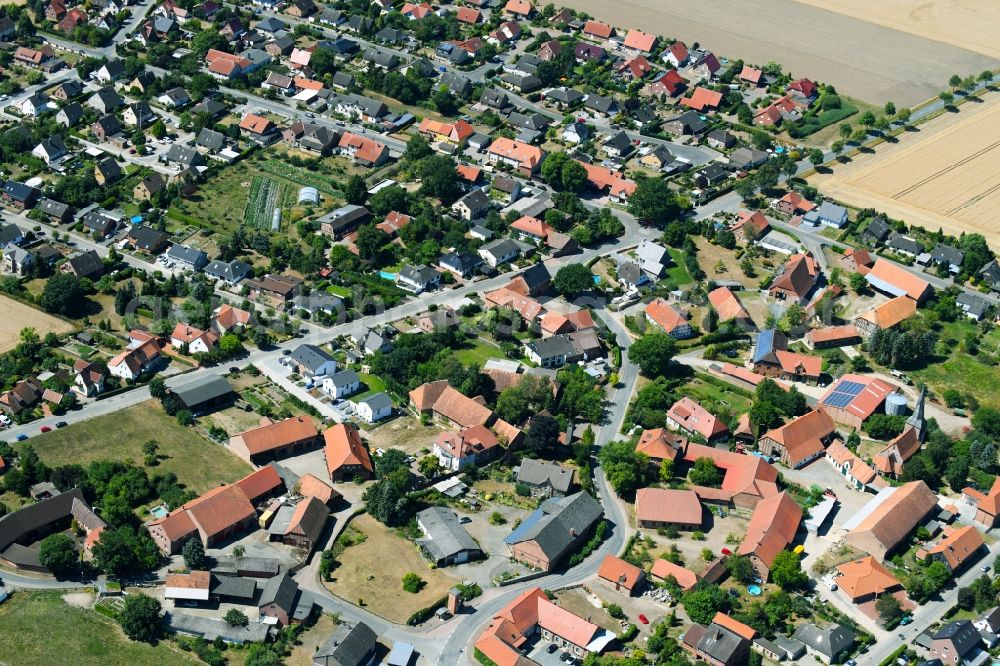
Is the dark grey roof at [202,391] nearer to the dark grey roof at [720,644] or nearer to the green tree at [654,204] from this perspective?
the dark grey roof at [720,644]

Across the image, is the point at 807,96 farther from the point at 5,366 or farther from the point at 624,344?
the point at 5,366

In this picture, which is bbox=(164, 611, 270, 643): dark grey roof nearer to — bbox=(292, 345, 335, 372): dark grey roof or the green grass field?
bbox=(292, 345, 335, 372): dark grey roof

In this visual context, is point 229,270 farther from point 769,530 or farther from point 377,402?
point 769,530

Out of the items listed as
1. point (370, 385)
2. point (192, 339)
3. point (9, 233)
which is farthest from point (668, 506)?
point (9, 233)

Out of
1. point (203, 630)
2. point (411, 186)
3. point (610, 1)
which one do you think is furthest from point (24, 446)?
point (610, 1)

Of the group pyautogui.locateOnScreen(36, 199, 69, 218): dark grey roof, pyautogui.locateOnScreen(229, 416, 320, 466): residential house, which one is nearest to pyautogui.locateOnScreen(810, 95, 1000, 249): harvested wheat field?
pyautogui.locateOnScreen(229, 416, 320, 466): residential house

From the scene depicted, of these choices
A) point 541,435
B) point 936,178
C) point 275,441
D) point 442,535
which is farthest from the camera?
point 936,178

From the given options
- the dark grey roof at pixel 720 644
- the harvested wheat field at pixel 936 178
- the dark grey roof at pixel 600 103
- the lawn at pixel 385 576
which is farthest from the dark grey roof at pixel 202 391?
the harvested wheat field at pixel 936 178
